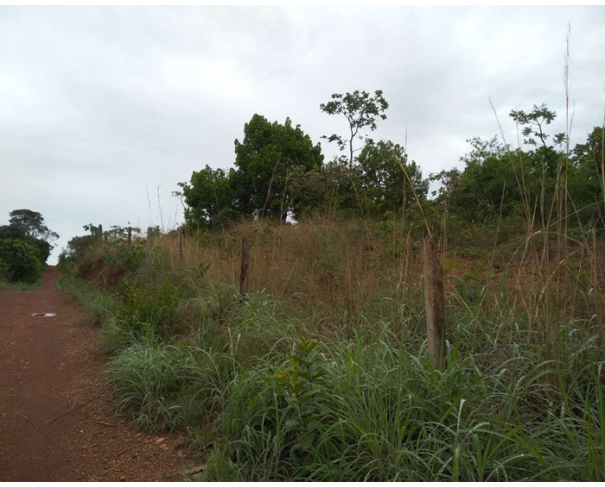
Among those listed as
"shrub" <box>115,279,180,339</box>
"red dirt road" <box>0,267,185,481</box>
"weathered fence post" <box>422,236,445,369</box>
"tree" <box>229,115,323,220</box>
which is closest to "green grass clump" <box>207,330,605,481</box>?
"weathered fence post" <box>422,236,445,369</box>

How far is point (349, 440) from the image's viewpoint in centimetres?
222

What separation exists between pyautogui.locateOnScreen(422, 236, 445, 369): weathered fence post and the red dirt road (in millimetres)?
1684

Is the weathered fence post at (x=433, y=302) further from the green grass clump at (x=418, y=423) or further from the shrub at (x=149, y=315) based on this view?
the shrub at (x=149, y=315)

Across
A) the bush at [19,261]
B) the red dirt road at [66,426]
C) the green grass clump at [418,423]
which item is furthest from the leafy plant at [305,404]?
the bush at [19,261]

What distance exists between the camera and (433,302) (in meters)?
2.54

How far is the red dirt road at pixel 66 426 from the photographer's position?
2.62 m

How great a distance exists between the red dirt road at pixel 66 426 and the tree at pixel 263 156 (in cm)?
1448

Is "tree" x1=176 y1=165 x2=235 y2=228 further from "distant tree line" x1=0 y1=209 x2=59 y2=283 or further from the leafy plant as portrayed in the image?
the leafy plant

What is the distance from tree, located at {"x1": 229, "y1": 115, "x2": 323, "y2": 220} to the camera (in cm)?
1922

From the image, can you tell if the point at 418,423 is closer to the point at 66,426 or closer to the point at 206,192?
the point at 66,426

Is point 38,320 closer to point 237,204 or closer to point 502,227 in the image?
point 502,227

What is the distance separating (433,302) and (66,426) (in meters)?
2.85

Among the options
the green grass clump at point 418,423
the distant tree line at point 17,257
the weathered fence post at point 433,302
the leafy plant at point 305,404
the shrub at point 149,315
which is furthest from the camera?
the distant tree line at point 17,257

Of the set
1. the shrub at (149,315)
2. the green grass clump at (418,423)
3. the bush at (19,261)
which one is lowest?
the green grass clump at (418,423)
